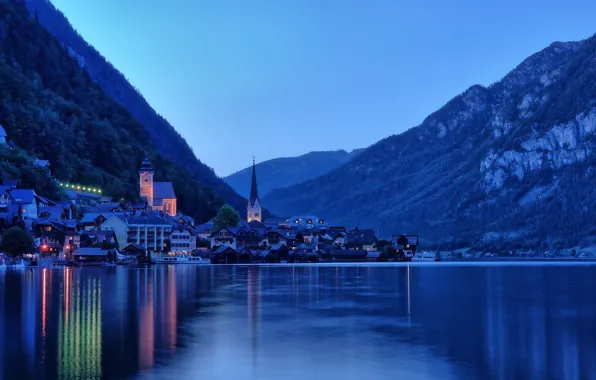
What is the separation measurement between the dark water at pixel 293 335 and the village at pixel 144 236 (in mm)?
63777

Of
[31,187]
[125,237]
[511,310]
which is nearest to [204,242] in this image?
[125,237]

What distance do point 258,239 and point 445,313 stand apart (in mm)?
109203

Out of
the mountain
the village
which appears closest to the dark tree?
the village

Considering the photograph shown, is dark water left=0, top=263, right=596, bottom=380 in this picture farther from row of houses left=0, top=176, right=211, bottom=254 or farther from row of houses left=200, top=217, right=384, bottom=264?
row of houses left=200, top=217, right=384, bottom=264

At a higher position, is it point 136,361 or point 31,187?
point 31,187

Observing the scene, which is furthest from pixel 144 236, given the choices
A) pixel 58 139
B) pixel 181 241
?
pixel 58 139

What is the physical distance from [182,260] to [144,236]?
9150 mm

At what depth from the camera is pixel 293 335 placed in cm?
3006

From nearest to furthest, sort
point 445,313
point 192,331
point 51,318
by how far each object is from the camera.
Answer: point 192,331, point 51,318, point 445,313

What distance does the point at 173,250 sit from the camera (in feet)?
451

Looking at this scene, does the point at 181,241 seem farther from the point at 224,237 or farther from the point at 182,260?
the point at 182,260

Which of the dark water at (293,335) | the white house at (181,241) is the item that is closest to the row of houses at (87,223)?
the white house at (181,241)

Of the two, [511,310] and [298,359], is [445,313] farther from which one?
[298,359]

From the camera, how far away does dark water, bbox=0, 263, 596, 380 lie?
2245cm
